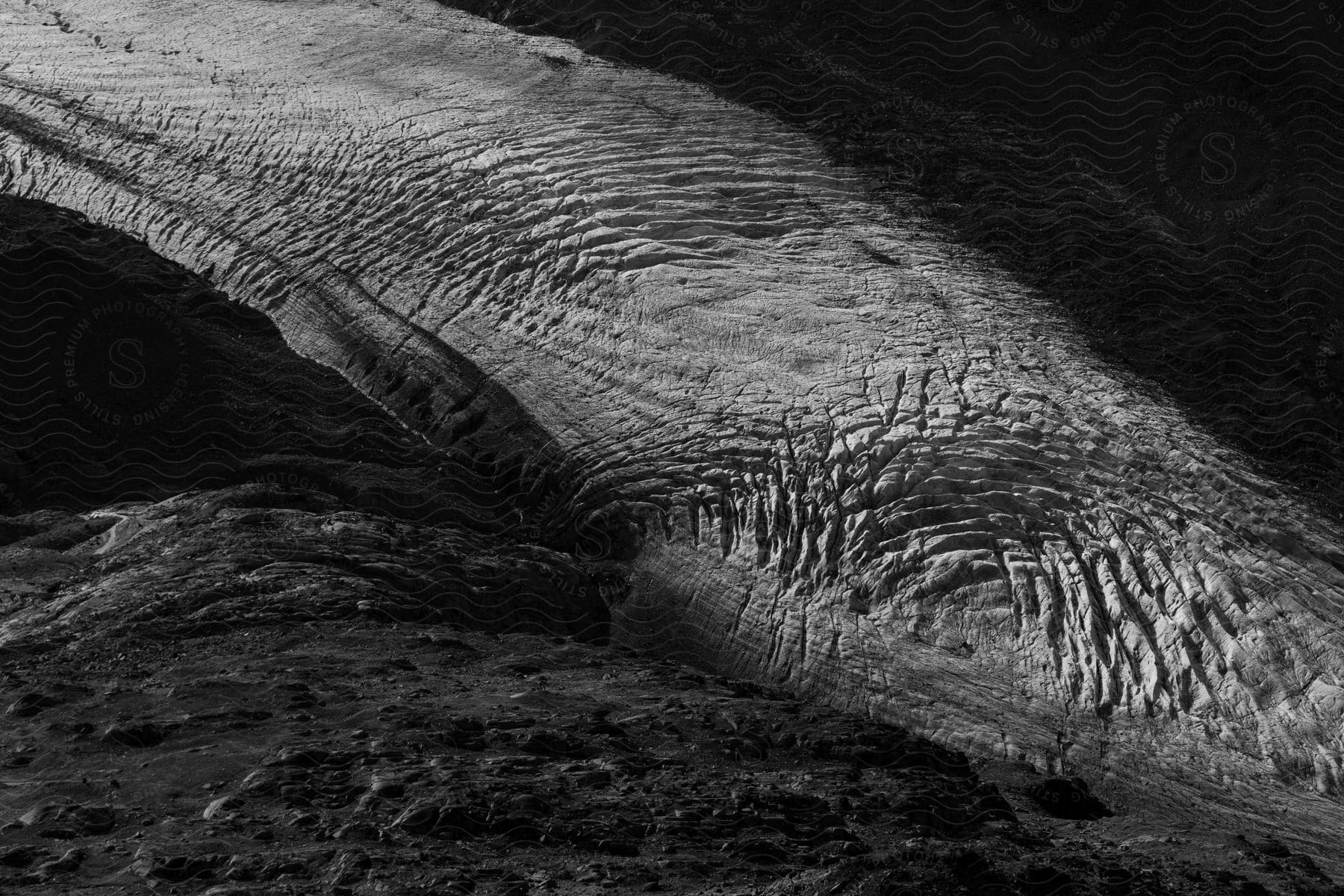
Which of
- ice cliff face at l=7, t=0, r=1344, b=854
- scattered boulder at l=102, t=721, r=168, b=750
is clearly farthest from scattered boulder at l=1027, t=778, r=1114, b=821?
scattered boulder at l=102, t=721, r=168, b=750

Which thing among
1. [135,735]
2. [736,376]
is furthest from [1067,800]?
[135,735]

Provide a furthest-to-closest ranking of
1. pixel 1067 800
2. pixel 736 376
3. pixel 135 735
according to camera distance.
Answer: pixel 736 376 < pixel 1067 800 < pixel 135 735

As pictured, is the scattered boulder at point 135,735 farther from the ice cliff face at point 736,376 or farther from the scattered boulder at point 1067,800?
the scattered boulder at point 1067,800

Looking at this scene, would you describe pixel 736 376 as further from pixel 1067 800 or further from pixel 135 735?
pixel 135 735

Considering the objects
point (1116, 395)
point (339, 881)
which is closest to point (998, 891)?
point (339, 881)

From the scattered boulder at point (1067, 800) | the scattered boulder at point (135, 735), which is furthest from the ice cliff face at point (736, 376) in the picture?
the scattered boulder at point (135, 735)

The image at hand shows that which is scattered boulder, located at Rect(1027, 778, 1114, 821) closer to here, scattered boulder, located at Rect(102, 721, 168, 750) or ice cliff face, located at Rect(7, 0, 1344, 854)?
ice cliff face, located at Rect(7, 0, 1344, 854)

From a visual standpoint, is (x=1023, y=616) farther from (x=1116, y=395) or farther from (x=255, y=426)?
(x=255, y=426)

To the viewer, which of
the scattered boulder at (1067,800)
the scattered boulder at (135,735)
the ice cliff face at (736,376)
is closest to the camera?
the scattered boulder at (135,735)
